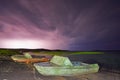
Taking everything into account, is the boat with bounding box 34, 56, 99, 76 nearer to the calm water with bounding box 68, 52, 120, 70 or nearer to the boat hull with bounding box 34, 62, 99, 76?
the boat hull with bounding box 34, 62, 99, 76

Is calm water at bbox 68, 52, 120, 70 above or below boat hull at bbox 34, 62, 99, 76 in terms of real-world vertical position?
above

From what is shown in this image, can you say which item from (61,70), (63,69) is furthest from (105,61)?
(61,70)

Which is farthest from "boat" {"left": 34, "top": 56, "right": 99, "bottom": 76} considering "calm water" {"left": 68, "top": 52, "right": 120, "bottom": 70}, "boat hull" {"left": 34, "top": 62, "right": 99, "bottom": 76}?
"calm water" {"left": 68, "top": 52, "right": 120, "bottom": 70}

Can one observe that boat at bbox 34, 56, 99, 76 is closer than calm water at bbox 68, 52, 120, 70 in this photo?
Yes

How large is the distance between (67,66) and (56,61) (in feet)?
15.1

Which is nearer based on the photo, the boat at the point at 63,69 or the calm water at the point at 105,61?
the boat at the point at 63,69

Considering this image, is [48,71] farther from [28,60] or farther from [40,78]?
[28,60]

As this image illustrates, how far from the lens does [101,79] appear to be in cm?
2648

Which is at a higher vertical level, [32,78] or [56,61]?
[56,61]

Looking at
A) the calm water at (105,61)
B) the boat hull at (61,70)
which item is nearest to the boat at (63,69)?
the boat hull at (61,70)

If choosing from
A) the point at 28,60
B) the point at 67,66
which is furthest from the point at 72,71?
the point at 28,60

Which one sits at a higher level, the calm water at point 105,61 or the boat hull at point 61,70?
the calm water at point 105,61

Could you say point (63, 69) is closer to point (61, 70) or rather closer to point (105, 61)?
point (61, 70)

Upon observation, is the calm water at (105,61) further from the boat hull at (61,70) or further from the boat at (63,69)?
the boat hull at (61,70)
